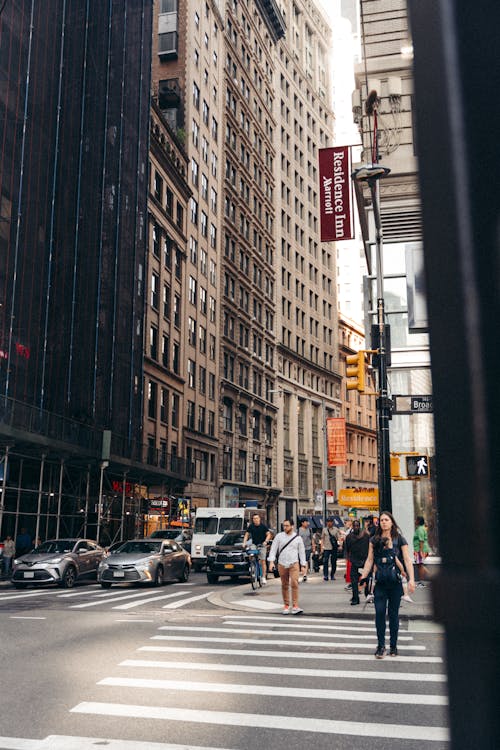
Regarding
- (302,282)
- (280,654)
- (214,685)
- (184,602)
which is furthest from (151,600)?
(302,282)

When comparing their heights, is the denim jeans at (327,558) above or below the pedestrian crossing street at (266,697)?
above

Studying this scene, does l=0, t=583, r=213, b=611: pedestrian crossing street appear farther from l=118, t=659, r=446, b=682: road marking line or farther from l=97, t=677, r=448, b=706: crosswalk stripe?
Result: l=97, t=677, r=448, b=706: crosswalk stripe

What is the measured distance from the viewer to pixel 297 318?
86000mm

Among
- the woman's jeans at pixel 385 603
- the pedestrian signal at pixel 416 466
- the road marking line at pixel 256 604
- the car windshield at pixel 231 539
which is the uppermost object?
the pedestrian signal at pixel 416 466

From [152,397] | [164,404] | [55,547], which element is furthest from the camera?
[164,404]

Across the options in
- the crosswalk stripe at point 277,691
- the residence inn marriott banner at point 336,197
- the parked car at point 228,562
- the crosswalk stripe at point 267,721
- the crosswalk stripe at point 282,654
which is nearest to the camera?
the crosswalk stripe at point 267,721

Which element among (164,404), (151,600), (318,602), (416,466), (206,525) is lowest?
(151,600)

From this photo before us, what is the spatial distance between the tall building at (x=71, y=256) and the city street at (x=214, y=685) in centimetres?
1530

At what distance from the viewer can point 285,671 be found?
9.21m

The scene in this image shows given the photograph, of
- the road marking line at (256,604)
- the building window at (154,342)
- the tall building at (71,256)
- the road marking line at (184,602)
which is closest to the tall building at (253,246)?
the building window at (154,342)

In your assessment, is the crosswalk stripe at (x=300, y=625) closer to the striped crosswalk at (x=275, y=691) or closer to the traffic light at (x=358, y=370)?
the striped crosswalk at (x=275, y=691)

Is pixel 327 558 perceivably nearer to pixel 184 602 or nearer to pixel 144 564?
pixel 144 564

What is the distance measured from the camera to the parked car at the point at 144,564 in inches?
924

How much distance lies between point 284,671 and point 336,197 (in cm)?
1924
